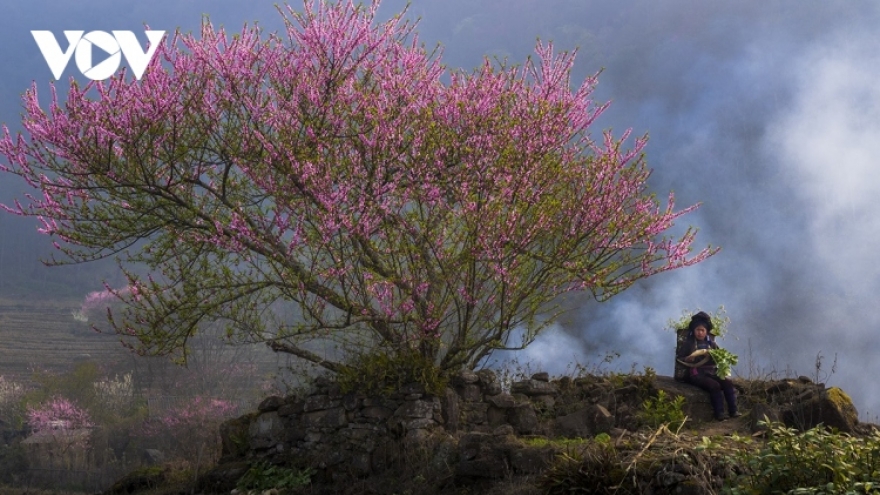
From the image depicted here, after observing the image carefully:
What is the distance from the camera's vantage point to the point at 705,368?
1384 cm

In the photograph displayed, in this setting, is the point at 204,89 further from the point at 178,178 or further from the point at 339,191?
the point at 339,191

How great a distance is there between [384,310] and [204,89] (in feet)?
13.6

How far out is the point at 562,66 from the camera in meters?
12.3

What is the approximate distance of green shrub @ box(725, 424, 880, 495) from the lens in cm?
738

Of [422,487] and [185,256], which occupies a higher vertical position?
[185,256]

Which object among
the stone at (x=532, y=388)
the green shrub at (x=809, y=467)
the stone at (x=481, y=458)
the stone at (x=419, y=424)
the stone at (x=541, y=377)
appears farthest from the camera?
the stone at (x=541, y=377)

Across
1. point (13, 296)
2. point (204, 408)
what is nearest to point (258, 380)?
point (204, 408)

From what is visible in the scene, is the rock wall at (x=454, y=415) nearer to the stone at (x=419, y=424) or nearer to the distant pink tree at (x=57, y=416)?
the stone at (x=419, y=424)

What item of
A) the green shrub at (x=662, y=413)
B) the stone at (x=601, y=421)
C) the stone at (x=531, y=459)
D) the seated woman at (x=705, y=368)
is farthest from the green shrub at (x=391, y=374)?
the seated woman at (x=705, y=368)

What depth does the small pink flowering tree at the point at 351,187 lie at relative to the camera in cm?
1152

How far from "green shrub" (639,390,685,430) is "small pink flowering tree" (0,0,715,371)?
185 cm

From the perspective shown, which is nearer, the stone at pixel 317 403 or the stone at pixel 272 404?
the stone at pixel 317 403

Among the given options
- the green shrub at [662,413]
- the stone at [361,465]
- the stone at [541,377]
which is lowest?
the stone at [361,465]

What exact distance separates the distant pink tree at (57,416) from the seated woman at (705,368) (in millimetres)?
26130
